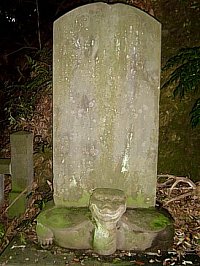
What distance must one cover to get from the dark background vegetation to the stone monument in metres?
0.54

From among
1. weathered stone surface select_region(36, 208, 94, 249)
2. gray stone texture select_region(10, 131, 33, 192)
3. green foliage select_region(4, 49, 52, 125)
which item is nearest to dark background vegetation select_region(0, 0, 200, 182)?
green foliage select_region(4, 49, 52, 125)

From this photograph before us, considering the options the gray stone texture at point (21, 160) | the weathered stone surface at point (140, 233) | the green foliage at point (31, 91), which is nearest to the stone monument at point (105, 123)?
the weathered stone surface at point (140, 233)

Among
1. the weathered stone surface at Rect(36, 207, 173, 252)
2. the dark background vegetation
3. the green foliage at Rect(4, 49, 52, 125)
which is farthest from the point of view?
the green foliage at Rect(4, 49, 52, 125)

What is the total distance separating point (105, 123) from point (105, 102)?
4.9 inches

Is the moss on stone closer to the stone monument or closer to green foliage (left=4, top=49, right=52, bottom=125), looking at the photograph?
the stone monument

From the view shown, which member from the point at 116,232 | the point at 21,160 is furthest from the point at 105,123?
the point at 21,160

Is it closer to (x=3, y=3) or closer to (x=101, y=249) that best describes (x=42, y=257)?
(x=101, y=249)

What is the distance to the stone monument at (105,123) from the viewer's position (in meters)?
2.41

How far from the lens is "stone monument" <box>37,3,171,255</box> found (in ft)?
7.92

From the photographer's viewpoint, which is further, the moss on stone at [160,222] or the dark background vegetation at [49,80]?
the dark background vegetation at [49,80]

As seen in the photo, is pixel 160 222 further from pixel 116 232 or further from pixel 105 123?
pixel 105 123

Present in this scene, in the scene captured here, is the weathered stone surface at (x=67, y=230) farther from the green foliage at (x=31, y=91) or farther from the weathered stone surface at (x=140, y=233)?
the green foliage at (x=31, y=91)

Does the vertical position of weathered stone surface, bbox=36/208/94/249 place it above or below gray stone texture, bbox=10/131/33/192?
below

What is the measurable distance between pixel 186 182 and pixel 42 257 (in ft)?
4.38
